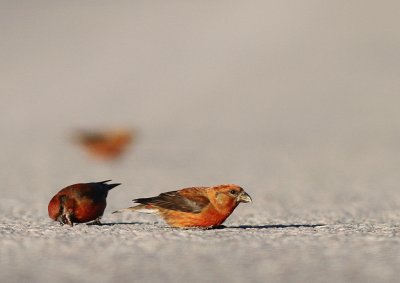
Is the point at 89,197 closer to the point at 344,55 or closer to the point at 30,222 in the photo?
the point at 30,222

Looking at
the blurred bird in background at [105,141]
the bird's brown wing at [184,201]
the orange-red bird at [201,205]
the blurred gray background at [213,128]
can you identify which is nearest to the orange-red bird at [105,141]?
the blurred bird in background at [105,141]

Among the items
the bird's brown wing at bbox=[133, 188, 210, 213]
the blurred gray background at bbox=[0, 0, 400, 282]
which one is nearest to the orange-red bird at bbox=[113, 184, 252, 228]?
the bird's brown wing at bbox=[133, 188, 210, 213]

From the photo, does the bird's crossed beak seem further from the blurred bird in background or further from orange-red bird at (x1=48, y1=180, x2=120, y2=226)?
the blurred bird in background

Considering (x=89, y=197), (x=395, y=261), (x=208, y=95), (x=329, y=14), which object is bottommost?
(x=395, y=261)

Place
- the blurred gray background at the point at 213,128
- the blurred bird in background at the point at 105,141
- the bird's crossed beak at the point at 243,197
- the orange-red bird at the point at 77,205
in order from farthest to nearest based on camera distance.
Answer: the blurred bird in background at the point at 105,141
the orange-red bird at the point at 77,205
the bird's crossed beak at the point at 243,197
the blurred gray background at the point at 213,128

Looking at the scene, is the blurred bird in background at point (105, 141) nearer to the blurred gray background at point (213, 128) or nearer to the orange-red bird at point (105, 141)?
the orange-red bird at point (105, 141)

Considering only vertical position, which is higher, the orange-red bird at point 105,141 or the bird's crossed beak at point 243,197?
the orange-red bird at point 105,141

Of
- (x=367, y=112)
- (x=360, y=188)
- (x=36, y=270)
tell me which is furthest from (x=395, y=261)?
(x=367, y=112)

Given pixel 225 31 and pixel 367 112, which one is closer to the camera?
pixel 367 112
